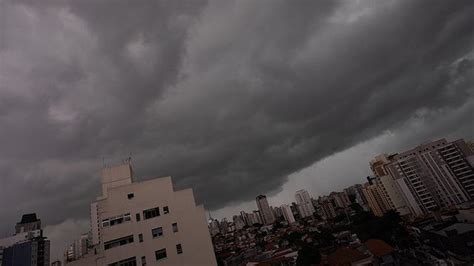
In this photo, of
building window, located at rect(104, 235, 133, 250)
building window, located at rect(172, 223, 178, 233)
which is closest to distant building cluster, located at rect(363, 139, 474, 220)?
building window, located at rect(172, 223, 178, 233)

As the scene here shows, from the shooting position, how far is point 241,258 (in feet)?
284

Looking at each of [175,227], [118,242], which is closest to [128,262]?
[118,242]

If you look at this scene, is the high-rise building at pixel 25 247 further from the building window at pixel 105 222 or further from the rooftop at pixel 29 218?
the building window at pixel 105 222

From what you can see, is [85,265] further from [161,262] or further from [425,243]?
[425,243]

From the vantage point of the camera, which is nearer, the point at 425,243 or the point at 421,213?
the point at 425,243

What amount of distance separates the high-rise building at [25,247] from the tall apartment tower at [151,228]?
9917cm

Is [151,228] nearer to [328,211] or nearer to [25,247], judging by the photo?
[25,247]

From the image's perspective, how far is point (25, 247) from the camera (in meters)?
102

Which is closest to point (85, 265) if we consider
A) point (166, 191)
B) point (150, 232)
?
point (150, 232)

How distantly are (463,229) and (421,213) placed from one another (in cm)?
6149

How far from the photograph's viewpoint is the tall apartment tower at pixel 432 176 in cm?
9550

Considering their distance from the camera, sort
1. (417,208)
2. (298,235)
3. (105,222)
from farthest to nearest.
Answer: (417,208) < (298,235) < (105,222)

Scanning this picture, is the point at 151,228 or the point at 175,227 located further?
the point at 175,227

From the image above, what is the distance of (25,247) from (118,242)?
105 meters
